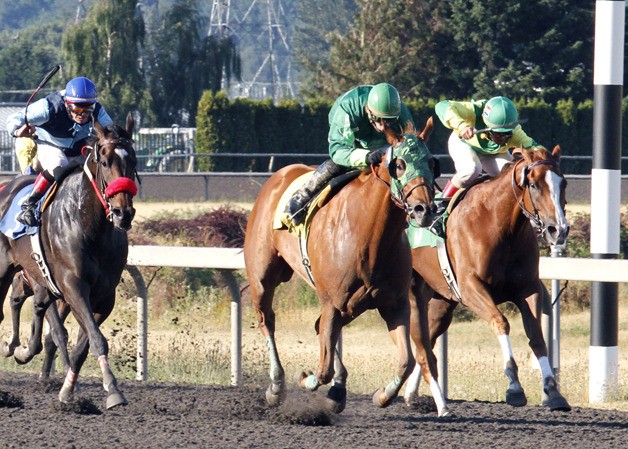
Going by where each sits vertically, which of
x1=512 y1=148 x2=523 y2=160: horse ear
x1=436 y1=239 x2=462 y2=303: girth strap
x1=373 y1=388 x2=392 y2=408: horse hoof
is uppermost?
x1=512 y1=148 x2=523 y2=160: horse ear

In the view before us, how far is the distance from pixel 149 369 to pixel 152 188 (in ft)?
56.3

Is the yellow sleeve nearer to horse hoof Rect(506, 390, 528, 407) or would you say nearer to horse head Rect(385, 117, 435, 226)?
horse head Rect(385, 117, 435, 226)

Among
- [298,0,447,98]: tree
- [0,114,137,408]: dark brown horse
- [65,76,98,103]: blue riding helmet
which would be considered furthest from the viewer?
[298,0,447,98]: tree

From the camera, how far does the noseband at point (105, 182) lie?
6965 mm

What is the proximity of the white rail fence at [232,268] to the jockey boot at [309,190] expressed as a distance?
170 cm

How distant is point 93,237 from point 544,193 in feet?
8.53

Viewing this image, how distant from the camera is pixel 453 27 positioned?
1441 inches

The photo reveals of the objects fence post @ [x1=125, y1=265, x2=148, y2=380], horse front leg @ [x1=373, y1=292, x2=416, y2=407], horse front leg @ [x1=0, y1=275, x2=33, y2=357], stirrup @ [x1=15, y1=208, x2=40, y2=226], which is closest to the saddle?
horse front leg @ [x1=373, y1=292, x2=416, y2=407]

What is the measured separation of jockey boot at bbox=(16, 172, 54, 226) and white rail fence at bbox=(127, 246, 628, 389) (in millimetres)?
1516

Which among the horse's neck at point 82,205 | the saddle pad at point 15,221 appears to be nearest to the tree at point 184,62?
the saddle pad at point 15,221

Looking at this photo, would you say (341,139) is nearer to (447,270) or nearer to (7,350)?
(447,270)

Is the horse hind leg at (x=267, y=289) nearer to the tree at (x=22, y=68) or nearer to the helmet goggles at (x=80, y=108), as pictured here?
the helmet goggles at (x=80, y=108)

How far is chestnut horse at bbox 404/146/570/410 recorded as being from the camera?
6848 millimetres

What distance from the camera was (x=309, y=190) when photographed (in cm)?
722
